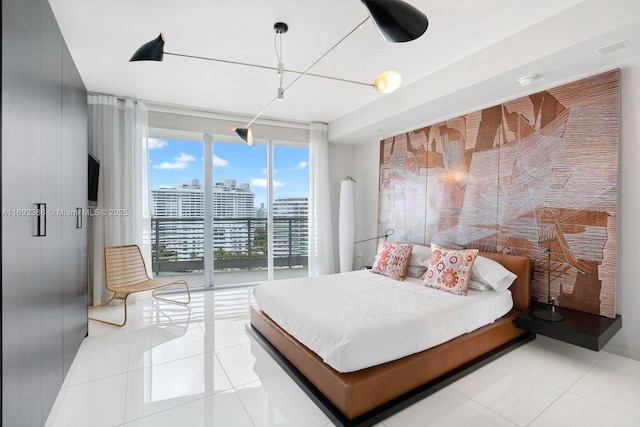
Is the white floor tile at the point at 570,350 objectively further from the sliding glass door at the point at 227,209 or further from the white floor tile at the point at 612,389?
the sliding glass door at the point at 227,209

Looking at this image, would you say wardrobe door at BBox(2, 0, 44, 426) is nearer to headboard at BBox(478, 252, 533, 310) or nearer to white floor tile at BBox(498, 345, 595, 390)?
white floor tile at BBox(498, 345, 595, 390)

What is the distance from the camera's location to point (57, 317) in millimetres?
2006

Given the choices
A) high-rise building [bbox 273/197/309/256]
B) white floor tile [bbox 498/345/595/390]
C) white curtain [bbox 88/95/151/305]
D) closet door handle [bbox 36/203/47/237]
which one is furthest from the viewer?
high-rise building [bbox 273/197/309/256]

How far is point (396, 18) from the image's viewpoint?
1.42 m

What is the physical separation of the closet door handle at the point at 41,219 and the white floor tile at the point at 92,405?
113cm

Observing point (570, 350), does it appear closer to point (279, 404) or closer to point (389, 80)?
point (279, 404)

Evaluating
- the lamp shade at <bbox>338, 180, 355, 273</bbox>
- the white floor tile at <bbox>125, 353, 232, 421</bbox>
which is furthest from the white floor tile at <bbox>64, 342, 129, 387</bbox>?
the lamp shade at <bbox>338, 180, 355, 273</bbox>

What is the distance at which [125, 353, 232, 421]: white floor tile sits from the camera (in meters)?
1.99

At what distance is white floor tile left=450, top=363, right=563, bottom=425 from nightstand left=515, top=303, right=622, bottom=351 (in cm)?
42

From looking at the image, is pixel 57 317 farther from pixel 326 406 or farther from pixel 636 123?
pixel 636 123

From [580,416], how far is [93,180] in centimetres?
487

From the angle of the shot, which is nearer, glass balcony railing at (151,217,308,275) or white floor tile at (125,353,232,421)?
white floor tile at (125,353,232,421)

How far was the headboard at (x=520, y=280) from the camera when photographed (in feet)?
9.68

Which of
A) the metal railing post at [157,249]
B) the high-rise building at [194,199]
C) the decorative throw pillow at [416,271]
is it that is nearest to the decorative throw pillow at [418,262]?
the decorative throw pillow at [416,271]
